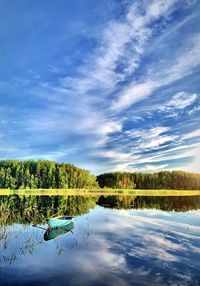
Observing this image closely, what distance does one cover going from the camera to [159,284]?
15.3m

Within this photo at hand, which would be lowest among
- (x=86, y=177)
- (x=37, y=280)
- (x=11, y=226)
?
(x=37, y=280)

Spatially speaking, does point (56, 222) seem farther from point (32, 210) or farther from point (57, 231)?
point (32, 210)

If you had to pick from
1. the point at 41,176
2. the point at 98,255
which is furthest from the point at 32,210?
the point at 41,176

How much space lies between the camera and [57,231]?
2842 centimetres

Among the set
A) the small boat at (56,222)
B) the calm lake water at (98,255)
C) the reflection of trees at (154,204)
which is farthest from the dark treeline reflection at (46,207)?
the calm lake water at (98,255)

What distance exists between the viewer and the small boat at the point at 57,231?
2612cm

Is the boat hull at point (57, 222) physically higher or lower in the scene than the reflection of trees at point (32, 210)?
lower

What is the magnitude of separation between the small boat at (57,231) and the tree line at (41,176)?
114120 mm

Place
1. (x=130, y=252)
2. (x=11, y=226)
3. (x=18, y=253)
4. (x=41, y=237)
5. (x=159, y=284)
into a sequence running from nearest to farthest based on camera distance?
1. (x=159, y=284)
2. (x=18, y=253)
3. (x=130, y=252)
4. (x=41, y=237)
5. (x=11, y=226)

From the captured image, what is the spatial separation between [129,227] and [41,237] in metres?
11.4

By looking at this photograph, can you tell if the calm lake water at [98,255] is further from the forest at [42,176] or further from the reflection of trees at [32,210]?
the forest at [42,176]

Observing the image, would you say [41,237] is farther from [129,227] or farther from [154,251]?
[129,227]

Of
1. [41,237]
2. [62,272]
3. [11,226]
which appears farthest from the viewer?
[11,226]

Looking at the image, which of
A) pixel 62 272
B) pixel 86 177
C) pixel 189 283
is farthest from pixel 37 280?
pixel 86 177
